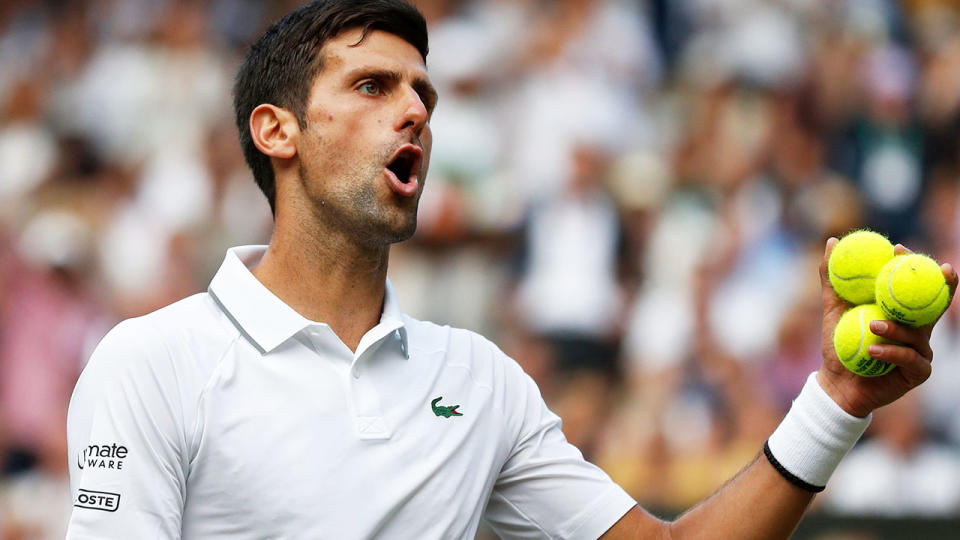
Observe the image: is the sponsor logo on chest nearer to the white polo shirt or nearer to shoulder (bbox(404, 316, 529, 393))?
the white polo shirt

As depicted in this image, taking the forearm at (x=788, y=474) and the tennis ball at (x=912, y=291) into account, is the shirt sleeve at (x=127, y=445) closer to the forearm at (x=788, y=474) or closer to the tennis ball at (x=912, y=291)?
the forearm at (x=788, y=474)

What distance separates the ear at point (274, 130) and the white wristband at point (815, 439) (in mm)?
1350

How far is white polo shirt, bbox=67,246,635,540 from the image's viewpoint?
2.74 metres

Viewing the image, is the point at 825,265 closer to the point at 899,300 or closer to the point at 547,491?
the point at 899,300

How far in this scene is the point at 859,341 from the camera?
2850mm

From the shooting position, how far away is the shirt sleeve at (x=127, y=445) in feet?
8.81

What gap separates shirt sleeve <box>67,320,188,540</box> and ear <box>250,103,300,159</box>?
69 cm

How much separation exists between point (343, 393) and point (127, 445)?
1.63 feet

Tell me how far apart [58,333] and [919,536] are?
525 cm

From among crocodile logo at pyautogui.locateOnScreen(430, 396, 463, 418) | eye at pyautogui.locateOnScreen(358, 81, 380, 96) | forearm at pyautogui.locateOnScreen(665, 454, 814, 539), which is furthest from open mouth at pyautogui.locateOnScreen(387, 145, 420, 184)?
forearm at pyautogui.locateOnScreen(665, 454, 814, 539)

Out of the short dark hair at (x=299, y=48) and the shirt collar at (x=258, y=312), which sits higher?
the short dark hair at (x=299, y=48)

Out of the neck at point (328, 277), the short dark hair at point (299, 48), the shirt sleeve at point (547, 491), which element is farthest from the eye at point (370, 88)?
the shirt sleeve at point (547, 491)

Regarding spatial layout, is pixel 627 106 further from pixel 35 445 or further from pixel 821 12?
pixel 35 445

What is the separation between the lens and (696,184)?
8.65 meters
